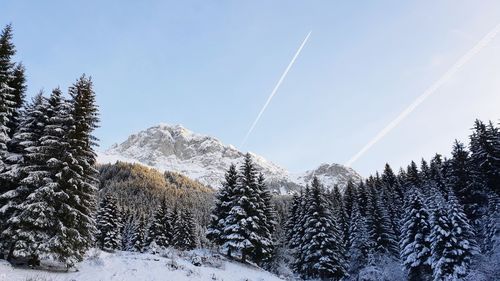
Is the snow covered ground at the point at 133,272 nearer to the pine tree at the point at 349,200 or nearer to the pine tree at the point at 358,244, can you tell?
the pine tree at the point at 358,244

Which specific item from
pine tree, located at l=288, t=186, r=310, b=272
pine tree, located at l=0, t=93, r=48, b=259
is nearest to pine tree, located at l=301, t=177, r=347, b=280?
pine tree, located at l=288, t=186, r=310, b=272

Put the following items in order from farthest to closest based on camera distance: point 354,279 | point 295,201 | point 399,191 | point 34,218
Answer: point 399,191
point 295,201
point 354,279
point 34,218

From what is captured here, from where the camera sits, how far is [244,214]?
40.4 metres

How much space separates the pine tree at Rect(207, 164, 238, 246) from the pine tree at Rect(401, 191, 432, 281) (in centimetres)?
2141

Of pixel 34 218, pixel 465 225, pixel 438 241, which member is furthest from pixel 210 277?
pixel 465 225

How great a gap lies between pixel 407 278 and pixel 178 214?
137ft

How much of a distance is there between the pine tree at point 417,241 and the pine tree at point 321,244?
822 centimetres

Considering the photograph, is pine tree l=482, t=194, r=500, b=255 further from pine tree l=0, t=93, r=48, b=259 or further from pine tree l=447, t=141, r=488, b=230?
pine tree l=0, t=93, r=48, b=259

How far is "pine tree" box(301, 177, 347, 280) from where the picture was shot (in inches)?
1845

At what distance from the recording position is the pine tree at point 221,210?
44850 mm

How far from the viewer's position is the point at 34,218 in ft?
70.5

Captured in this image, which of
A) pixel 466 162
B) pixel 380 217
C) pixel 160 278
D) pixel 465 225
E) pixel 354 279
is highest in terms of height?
pixel 466 162

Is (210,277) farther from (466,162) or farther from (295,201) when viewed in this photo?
(466,162)

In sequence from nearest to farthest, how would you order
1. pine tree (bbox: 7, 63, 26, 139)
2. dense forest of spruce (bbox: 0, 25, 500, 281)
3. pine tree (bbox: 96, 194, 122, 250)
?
1. dense forest of spruce (bbox: 0, 25, 500, 281)
2. pine tree (bbox: 7, 63, 26, 139)
3. pine tree (bbox: 96, 194, 122, 250)
